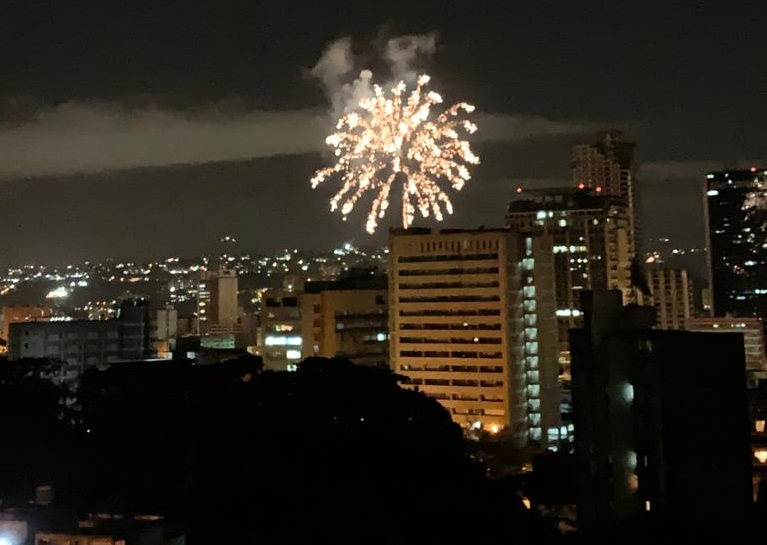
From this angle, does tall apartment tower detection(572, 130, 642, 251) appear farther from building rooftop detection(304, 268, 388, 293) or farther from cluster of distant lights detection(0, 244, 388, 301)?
building rooftop detection(304, 268, 388, 293)

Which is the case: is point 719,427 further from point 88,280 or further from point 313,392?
point 88,280

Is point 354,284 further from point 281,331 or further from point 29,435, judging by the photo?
point 29,435

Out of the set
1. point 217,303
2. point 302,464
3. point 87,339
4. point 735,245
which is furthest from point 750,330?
point 302,464

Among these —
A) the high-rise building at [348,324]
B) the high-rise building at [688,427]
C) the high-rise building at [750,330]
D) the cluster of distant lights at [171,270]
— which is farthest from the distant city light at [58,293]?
the high-rise building at [688,427]

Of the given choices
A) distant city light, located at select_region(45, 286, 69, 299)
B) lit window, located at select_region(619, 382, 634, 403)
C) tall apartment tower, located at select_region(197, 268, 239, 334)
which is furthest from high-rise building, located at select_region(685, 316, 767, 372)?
distant city light, located at select_region(45, 286, 69, 299)

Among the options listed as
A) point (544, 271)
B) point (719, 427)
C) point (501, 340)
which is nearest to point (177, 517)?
point (719, 427)

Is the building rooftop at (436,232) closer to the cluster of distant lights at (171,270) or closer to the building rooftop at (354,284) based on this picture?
the building rooftop at (354,284)
